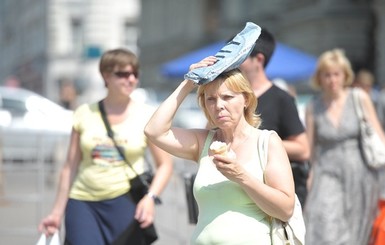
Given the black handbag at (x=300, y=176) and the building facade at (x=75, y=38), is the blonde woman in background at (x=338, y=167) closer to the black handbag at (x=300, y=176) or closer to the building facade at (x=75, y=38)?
the black handbag at (x=300, y=176)

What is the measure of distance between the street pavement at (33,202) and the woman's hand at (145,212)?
4.40 m

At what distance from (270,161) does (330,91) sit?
368 cm

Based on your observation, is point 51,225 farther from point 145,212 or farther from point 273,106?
point 273,106

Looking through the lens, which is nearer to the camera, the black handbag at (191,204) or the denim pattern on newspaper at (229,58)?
the denim pattern on newspaper at (229,58)

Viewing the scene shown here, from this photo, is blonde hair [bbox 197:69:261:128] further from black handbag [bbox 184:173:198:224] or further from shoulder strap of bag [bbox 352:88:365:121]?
shoulder strap of bag [bbox 352:88:365:121]

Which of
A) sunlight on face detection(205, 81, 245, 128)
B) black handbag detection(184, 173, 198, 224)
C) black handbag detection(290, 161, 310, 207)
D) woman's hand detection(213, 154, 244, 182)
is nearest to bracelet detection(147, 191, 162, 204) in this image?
black handbag detection(184, 173, 198, 224)

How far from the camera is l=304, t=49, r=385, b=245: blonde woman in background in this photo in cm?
827

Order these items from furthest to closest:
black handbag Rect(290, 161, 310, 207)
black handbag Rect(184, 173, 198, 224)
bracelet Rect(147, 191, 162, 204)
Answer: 1. black handbag Rect(290, 161, 310, 207)
2. bracelet Rect(147, 191, 162, 204)
3. black handbag Rect(184, 173, 198, 224)

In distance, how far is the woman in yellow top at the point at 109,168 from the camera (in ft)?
22.4

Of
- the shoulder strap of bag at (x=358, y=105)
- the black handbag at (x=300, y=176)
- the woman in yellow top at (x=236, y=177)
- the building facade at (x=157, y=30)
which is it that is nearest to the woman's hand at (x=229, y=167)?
the woman in yellow top at (x=236, y=177)

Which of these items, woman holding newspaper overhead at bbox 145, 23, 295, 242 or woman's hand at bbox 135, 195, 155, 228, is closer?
woman holding newspaper overhead at bbox 145, 23, 295, 242

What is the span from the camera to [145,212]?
682 cm

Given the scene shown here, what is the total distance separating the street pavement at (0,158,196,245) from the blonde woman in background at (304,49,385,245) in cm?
299

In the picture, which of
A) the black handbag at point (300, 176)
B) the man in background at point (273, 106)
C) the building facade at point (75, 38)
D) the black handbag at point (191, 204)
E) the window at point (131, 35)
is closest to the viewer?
the black handbag at point (191, 204)
